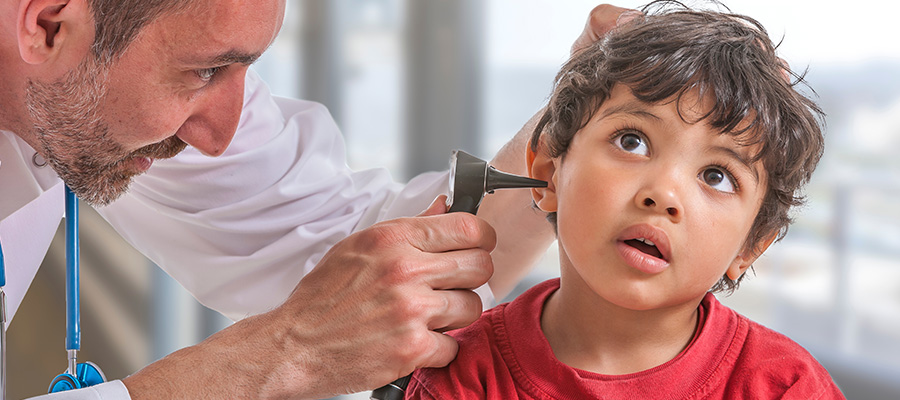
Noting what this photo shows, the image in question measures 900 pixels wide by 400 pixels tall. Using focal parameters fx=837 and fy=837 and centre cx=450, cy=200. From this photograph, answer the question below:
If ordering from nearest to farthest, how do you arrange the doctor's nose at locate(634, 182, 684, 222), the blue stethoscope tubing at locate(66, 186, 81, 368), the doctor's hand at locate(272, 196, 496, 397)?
the doctor's nose at locate(634, 182, 684, 222)
the doctor's hand at locate(272, 196, 496, 397)
the blue stethoscope tubing at locate(66, 186, 81, 368)

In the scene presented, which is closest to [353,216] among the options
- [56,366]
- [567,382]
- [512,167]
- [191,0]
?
[512,167]

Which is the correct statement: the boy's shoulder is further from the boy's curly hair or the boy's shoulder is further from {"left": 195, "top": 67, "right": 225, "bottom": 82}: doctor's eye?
{"left": 195, "top": 67, "right": 225, "bottom": 82}: doctor's eye

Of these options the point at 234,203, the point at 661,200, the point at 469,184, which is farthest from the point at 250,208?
the point at 661,200

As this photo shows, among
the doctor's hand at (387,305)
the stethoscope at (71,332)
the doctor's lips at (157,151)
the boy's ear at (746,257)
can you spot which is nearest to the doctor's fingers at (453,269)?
the doctor's hand at (387,305)

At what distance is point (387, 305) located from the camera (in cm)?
108

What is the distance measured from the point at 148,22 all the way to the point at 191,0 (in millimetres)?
73

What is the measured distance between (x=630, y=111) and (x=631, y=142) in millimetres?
41

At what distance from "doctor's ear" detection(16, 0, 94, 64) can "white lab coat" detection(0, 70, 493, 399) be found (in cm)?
40

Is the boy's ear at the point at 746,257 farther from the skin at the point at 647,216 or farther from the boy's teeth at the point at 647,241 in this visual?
the boy's teeth at the point at 647,241

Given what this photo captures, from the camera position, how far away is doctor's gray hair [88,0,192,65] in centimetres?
121

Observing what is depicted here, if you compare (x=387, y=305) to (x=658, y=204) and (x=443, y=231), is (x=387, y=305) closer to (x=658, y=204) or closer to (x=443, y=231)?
(x=443, y=231)

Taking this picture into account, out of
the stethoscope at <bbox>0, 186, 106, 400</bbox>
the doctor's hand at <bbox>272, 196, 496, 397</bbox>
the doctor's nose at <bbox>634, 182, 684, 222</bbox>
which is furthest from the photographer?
the stethoscope at <bbox>0, 186, 106, 400</bbox>

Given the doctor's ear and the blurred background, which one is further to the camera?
the blurred background

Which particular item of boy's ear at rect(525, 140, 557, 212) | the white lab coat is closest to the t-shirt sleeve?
boy's ear at rect(525, 140, 557, 212)
